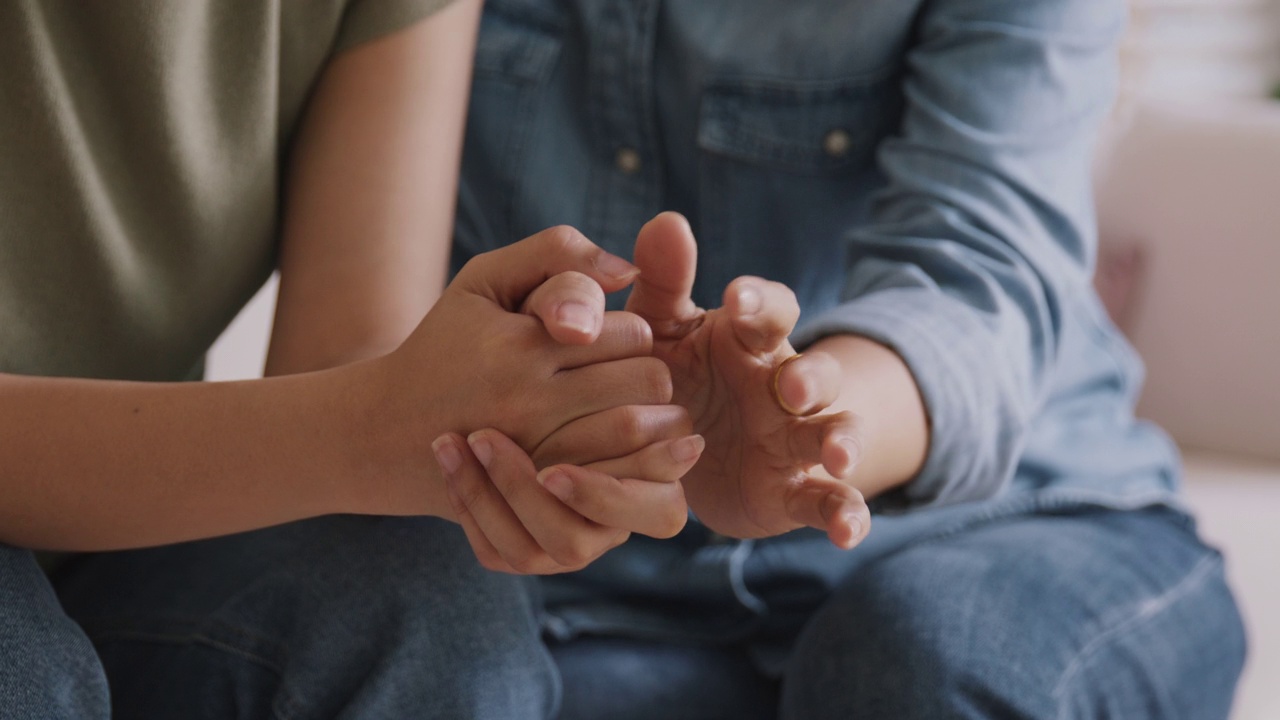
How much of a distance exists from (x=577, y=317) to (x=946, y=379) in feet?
1.01

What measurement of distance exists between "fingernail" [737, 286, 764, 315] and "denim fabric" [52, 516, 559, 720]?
0.27 metres

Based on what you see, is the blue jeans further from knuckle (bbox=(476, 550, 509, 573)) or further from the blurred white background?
the blurred white background

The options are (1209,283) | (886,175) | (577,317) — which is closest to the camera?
(577,317)

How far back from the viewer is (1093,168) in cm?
145

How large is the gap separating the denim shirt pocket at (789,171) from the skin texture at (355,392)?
10.2 inches

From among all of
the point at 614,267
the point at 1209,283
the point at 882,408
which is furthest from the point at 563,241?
the point at 1209,283

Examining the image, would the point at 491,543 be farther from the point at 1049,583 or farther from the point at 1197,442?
the point at 1197,442

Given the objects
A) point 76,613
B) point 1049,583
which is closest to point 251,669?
point 76,613

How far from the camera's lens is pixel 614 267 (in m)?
0.53

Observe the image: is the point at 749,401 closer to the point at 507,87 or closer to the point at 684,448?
A: the point at 684,448

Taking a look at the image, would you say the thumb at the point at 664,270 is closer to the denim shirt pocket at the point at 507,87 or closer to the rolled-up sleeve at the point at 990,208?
the rolled-up sleeve at the point at 990,208

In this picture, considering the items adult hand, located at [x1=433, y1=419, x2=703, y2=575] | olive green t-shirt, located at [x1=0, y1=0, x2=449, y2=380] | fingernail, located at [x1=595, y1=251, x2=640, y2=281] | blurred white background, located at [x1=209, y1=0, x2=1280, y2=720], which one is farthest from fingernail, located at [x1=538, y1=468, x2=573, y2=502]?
blurred white background, located at [x1=209, y1=0, x2=1280, y2=720]

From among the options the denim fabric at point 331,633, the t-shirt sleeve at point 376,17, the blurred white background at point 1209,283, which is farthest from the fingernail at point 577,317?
the blurred white background at point 1209,283

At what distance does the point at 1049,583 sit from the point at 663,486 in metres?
0.35
